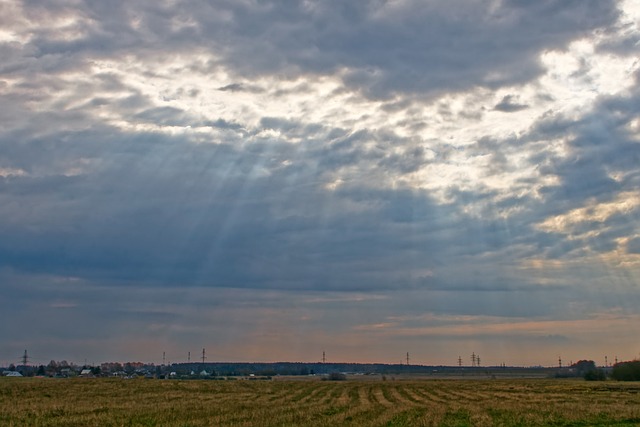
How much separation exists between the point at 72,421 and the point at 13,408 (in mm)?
10242

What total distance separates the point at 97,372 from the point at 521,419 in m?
184

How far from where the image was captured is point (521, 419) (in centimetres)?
3547

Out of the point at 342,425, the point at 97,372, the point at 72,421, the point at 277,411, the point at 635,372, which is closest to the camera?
the point at 342,425

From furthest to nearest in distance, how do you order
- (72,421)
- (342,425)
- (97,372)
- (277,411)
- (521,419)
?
(97,372) < (277,411) < (521,419) < (72,421) < (342,425)

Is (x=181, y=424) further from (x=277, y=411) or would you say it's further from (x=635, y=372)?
(x=635, y=372)

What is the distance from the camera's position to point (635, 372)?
143875 millimetres

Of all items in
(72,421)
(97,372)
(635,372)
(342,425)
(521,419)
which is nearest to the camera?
(342,425)

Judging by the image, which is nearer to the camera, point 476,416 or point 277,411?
point 476,416

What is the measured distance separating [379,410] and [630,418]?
14.4m

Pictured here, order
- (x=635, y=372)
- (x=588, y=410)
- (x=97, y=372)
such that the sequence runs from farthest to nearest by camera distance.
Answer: (x=97, y=372), (x=635, y=372), (x=588, y=410)

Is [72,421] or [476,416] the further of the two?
[476,416]

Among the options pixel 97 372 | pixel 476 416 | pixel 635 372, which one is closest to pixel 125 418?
pixel 476 416

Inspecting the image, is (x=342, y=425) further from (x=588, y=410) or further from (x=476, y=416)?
(x=588, y=410)

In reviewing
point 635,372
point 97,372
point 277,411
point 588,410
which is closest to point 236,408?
point 277,411
